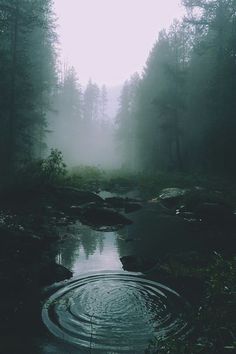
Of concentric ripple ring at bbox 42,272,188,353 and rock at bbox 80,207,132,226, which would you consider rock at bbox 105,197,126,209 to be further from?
concentric ripple ring at bbox 42,272,188,353

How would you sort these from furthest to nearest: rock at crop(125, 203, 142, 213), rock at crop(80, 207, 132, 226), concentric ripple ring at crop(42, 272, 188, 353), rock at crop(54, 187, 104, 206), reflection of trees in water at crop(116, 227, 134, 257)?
1. rock at crop(54, 187, 104, 206)
2. rock at crop(125, 203, 142, 213)
3. rock at crop(80, 207, 132, 226)
4. reflection of trees in water at crop(116, 227, 134, 257)
5. concentric ripple ring at crop(42, 272, 188, 353)

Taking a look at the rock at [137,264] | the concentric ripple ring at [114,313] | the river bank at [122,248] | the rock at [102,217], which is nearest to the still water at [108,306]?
the concentric ripple ring at [114,313]

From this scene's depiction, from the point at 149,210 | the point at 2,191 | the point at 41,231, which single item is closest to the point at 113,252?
the point at 41,231

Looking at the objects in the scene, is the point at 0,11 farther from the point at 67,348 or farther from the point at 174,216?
the point at 67,348

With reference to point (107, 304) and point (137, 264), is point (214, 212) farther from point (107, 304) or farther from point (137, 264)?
point (107, 304)

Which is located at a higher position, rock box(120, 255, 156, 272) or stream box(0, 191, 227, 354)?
rock box(120, 255, 156, 272)

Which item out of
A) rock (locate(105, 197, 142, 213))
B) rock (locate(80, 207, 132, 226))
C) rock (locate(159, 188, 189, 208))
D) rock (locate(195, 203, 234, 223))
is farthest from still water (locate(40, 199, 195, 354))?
rock (locate(159, 188, 189, 208))

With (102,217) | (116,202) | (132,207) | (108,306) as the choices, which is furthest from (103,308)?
(116,202)

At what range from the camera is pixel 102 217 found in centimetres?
1499

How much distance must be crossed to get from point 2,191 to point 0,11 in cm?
1304

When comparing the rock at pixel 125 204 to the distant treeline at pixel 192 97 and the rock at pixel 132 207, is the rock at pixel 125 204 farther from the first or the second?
the distant treeline at pixel 192 97

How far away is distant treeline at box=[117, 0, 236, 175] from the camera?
2753 centimetres

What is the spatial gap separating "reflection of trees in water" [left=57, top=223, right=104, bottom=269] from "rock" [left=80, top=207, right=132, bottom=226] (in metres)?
0.90

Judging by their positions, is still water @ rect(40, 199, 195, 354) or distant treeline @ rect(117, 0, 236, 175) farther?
distant treeline @ rect(117, 0, 236, 175)
